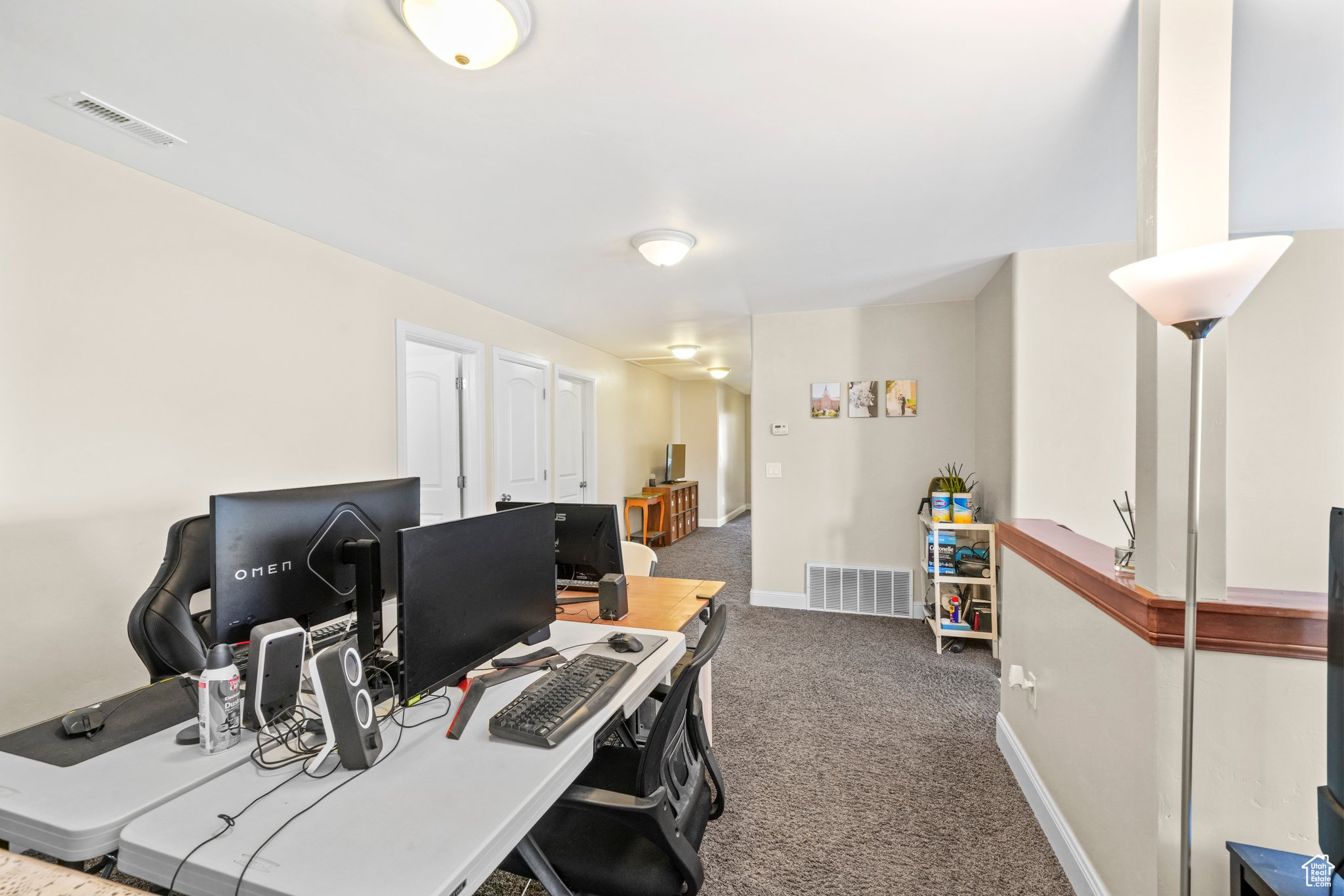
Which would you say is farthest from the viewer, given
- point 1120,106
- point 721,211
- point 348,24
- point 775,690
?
point 775,690

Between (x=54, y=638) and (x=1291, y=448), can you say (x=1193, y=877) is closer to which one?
(x=1291, y=448)

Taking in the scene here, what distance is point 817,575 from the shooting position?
15.3ft

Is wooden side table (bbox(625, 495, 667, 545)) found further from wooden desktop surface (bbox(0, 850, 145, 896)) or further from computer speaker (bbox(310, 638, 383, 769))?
wooden desktop surface (bbox(0, 850, 145, 896))

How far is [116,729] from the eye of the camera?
1.30 meters

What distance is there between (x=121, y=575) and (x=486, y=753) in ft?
6.68

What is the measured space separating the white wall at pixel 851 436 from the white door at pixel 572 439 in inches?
78.1

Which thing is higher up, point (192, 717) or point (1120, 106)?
point (1120, 106)

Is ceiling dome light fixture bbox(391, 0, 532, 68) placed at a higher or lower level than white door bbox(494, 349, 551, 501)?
higher

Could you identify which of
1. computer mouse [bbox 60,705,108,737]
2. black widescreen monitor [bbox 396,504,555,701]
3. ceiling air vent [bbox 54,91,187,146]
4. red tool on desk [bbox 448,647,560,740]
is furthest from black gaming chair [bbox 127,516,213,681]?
ceiling air vent [bbox 54,91,187,146]

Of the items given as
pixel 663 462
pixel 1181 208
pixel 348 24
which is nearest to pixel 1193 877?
pixel 1181 208

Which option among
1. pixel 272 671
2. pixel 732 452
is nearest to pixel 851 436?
pixel 272 671

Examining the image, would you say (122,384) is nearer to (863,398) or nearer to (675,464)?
(863,398)

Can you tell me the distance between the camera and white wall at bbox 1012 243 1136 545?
316 centimetres

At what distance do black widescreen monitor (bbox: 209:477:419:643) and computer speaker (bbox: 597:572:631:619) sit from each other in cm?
84
